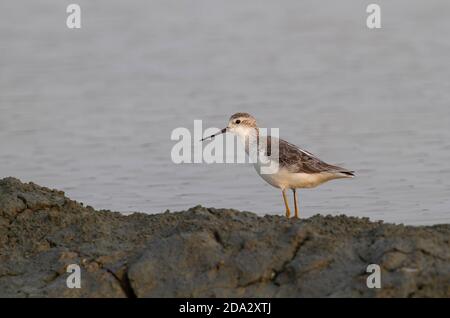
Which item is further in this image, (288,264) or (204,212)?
(204,212)

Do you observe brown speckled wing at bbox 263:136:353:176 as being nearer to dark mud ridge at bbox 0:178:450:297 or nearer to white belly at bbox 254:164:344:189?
white belly at bbox 254:164:344:189

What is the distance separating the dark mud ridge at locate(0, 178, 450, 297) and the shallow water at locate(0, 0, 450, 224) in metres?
2.94

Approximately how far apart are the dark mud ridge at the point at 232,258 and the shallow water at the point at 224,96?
9.64 ft

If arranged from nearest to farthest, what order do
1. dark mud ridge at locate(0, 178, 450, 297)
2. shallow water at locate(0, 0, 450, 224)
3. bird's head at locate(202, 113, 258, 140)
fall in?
1. dark mud ridge at locate(0, 178, 450, 297)
2. bird's head at locate(202, 113, 258, 140)
3. shallow water at locate(0, 0, 450, 224)

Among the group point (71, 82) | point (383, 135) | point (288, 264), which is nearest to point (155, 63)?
point (71, 82)

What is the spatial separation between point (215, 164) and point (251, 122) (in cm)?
220

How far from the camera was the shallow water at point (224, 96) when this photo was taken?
11094mm

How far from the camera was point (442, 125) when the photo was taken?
1275 centimetres

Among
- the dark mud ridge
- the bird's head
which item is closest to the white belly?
the bird's head

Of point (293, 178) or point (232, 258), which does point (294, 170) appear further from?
point (232, 258)

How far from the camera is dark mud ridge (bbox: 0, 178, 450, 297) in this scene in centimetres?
634

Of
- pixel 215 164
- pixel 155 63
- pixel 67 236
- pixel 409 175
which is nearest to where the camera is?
pixel 67 236
